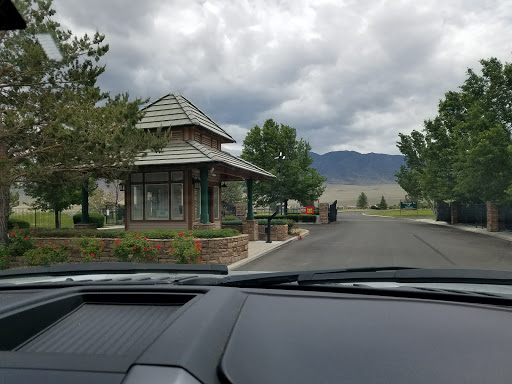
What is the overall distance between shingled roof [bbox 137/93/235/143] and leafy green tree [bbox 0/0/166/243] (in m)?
4.86

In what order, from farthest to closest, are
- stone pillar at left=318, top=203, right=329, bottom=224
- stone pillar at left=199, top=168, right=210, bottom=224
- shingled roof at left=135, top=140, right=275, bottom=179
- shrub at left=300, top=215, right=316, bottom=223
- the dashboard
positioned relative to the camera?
stone pillar at left=318, top=203, right=329, bottom=224 < shrub at left=300, top=215, right=316, bottom=223 < stone pillar at left=199, top=168, right=210, bottom=224 < shingled roof at left=135, top=140, right=275, bottom=179 < the dashboard

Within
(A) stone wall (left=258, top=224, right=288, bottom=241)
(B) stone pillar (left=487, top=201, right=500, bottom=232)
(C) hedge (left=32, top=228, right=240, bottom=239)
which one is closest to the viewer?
(C) hedge (left=32, top=228, right=240, bottom=239)

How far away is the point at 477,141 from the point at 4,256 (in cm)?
2482

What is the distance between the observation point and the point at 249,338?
4.19 feet

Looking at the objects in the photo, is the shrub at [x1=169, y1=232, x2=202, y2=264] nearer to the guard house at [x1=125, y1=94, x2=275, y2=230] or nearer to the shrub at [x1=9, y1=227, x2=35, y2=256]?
the guard house at [x1=125, y1=94, x2=275, y2=230]

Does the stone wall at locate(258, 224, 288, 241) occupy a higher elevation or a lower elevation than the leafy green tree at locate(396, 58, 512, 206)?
lower

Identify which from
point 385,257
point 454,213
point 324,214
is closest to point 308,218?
point 324,214

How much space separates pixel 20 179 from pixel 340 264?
1079 centimetres

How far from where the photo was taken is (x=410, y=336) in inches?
53.0

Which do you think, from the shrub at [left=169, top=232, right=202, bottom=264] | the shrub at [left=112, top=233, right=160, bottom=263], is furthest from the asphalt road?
the shrub at [left=112, top=233, right=160, bottom=263]

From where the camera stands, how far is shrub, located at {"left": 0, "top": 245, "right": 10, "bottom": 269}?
12457 mm

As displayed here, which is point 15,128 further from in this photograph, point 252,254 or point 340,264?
point 340,264

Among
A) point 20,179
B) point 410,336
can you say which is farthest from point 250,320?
point 20,179

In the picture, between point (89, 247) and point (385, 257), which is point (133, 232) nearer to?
point (89, 247)
